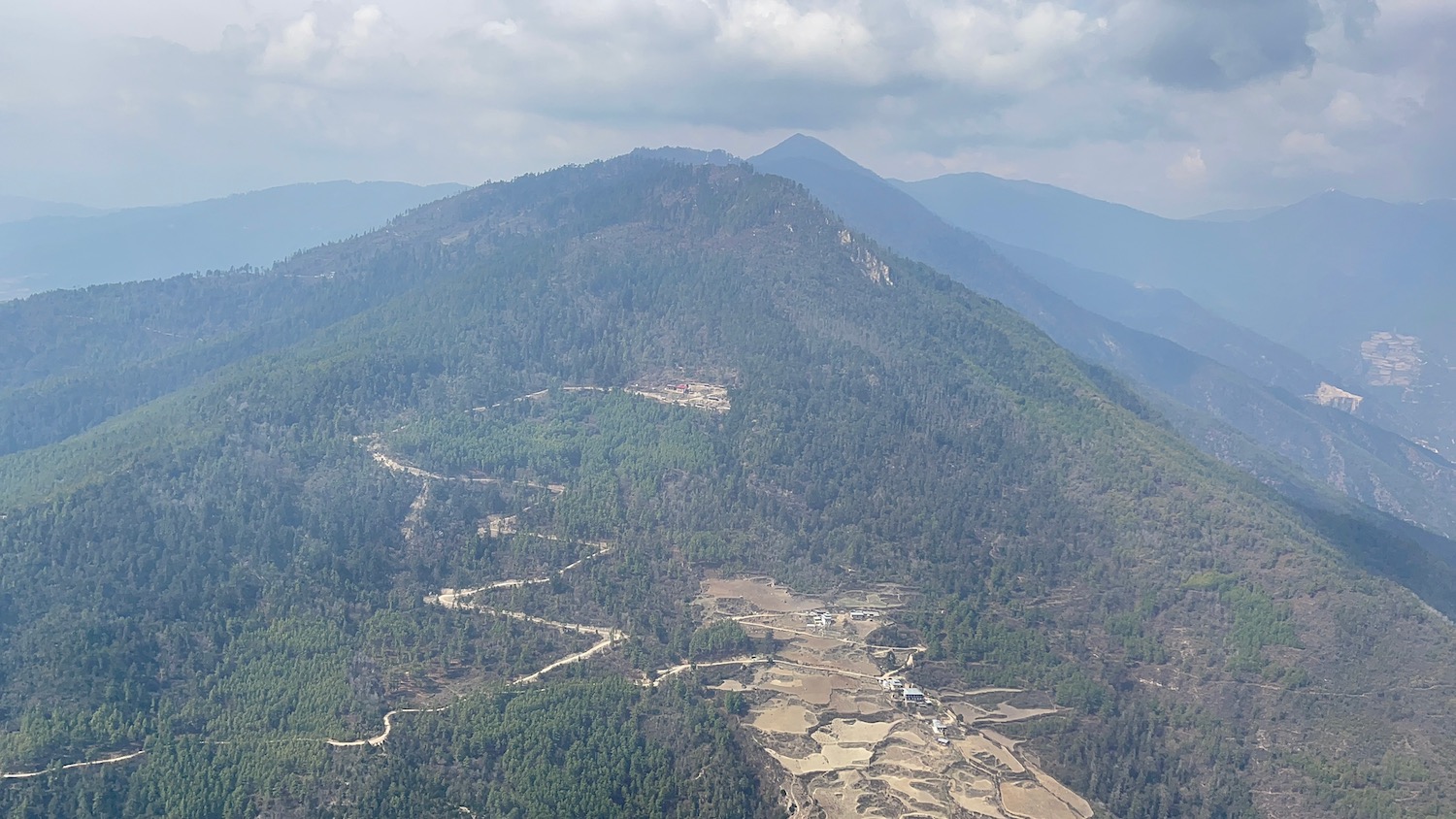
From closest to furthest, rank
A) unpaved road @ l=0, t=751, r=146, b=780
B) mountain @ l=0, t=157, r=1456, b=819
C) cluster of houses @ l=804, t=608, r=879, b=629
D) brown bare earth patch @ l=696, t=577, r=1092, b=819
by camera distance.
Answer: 1. unpaved road @ l=0, t=751, r=146, b=780
2. mountain @ l=0, t=157, r=1456, b=819
3. brown bare earth patch @ l=696, t=577, r=1092, b=819
4. cluster of houses @ l=804, t=608, r=879, b=629

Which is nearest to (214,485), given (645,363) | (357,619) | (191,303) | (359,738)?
(357,619)

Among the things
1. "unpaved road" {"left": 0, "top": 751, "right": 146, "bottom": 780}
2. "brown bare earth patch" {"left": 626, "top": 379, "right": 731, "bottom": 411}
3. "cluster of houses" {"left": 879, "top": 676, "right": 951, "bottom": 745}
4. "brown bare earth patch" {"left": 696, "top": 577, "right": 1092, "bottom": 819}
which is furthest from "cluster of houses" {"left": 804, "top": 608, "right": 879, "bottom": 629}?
"unpaved road" {"left": 0, "top": 751, "right": 146, "bottom": 780}

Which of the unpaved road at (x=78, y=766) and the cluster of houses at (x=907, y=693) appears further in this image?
the cluster of houses at (x=907, y=693)

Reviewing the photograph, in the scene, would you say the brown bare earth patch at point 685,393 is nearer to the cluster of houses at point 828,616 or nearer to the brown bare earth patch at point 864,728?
the brown bare earth patch at point 864,728

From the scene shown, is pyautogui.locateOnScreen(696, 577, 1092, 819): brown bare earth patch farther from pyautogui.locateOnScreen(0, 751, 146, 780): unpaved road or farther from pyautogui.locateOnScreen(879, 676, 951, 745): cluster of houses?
pyautogui.locateOnScreen(0, 751, 146, 780): unpaved road

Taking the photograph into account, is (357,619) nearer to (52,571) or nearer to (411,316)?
(52,571)

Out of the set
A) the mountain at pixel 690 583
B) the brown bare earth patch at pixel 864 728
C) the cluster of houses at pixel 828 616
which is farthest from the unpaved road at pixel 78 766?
the cluster of houses at pixel 828 616

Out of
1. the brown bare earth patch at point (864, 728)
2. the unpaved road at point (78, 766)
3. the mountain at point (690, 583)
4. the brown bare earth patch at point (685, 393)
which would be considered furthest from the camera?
the brown bare earth patch at point (685, 393)

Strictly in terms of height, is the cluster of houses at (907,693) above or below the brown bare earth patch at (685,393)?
below
